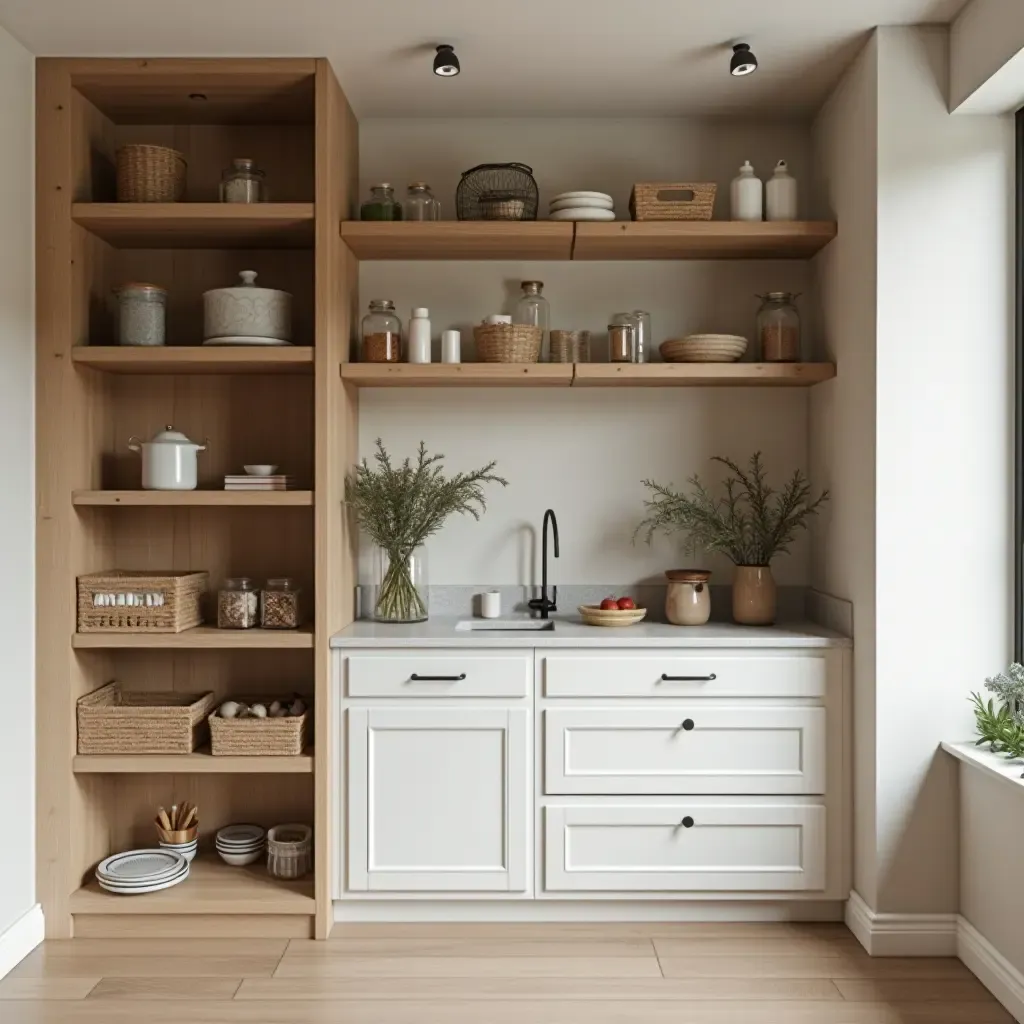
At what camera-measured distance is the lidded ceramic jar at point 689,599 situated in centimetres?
325

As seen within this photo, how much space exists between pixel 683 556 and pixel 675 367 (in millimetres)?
689

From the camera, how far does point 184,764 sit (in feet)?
9.86

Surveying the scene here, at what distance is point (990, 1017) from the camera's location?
2479mm

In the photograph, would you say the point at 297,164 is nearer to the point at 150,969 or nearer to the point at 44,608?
the point at 44,608

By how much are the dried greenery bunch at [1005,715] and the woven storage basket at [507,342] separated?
1.61 m

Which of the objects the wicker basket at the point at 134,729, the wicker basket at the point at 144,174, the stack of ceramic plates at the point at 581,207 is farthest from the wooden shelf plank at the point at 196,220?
the wicker basket at the point at 134,729

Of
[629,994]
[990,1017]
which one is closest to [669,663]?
[629,994]

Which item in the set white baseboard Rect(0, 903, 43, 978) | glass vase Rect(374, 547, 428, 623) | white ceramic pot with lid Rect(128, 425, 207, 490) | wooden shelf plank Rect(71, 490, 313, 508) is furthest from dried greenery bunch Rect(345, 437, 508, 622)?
white baseboard Rect(0, 903, 43, 978)

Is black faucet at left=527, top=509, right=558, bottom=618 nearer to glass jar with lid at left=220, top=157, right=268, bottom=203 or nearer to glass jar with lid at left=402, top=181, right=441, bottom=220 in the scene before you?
glass jar with lid at left=402, top=181, right=441, bottom=220

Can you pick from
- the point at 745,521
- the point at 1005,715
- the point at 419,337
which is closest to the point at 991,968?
the point at 1005,715

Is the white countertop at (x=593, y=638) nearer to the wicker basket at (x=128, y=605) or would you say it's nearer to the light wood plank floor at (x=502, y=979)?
the wicker basket at (x=128, y=605)

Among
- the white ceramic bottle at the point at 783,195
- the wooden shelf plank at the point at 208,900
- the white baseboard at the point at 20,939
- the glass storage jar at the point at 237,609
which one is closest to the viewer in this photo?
the white baseboard at the point at 20,939

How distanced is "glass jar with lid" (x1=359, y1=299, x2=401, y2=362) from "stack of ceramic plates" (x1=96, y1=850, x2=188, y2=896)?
165 cm

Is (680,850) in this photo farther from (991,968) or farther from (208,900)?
(208,900)
